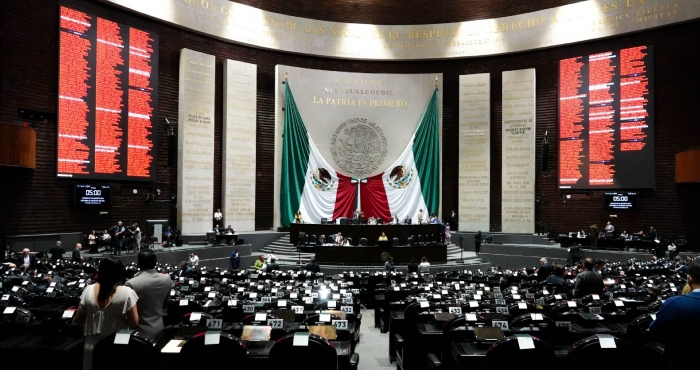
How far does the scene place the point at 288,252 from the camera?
844 inches

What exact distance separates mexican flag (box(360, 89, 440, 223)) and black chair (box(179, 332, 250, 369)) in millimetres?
22352

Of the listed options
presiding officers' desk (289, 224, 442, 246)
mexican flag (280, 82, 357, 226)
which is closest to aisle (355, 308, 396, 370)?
presiding officers' desk (289, 224, 442, 246)

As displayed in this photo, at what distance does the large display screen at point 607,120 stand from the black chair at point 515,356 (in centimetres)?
2073

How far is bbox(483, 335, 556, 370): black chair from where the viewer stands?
309 cm

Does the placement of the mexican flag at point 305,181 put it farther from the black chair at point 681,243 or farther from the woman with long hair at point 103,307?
the woman with long hair at point 103,307

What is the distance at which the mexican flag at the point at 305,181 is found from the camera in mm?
24766

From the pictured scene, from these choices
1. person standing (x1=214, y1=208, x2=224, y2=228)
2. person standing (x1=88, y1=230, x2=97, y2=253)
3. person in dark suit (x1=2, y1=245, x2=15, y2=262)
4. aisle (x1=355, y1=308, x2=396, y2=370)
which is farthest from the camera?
person standing (x1=214, y1=208, x2=224, y2=228)

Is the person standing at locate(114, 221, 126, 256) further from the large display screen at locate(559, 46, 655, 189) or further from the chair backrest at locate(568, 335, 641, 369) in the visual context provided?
the large display screen at locate(559, 46, 655, 189)

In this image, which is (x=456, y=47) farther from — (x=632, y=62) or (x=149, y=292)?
(x=149, y=292)

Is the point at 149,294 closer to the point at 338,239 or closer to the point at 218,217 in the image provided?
the point at 338,239

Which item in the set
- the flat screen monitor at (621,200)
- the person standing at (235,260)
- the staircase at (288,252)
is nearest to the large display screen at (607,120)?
the flat screen monitor at (621,200)

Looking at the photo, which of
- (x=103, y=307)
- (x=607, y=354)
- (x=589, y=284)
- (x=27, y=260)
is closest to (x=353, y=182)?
(x=27, y=260)

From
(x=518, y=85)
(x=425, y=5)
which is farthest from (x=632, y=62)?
(x=425, y=5)

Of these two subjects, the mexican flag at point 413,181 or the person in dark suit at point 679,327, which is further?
the mexican flag at point 413,181
